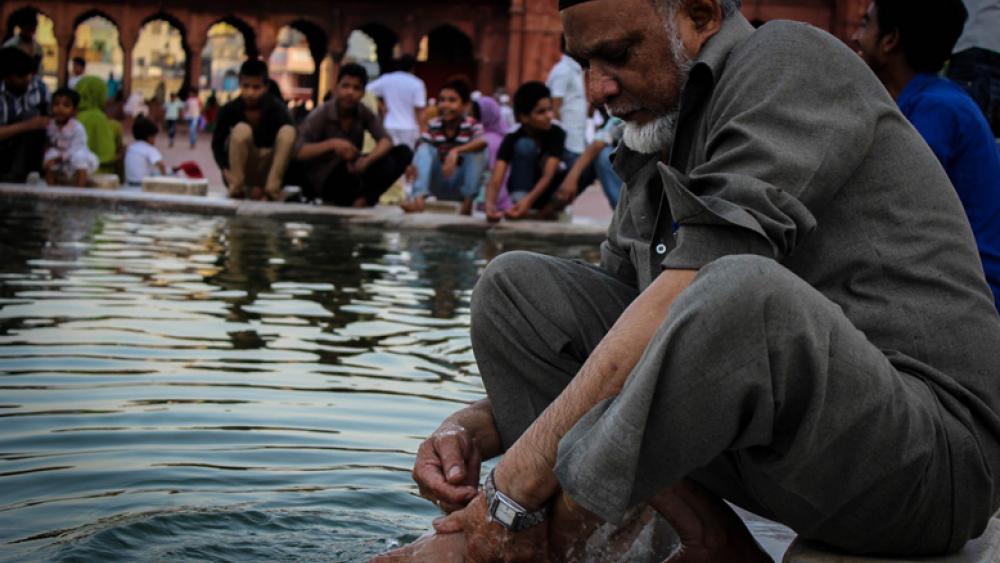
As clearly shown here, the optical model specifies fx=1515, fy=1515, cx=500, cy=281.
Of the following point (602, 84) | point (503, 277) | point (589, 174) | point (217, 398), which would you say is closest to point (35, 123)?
point (589, 174)

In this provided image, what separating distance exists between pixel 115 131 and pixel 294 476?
12.8 meters

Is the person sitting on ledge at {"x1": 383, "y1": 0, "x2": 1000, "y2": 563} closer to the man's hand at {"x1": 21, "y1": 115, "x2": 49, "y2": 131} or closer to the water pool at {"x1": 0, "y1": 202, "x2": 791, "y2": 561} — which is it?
the water pool at {"x1": 0, "y1": 202, "x2": 791, "y2": 561}

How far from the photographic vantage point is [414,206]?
1239 centimetres

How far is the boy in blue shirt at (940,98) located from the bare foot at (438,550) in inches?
77.0

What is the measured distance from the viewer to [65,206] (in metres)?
12.0

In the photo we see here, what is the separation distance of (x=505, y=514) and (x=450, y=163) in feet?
33.8

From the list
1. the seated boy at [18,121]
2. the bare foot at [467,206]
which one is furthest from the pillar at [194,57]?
the bare foot at [467,206]

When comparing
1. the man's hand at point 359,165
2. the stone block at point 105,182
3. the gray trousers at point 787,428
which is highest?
the gray trousers at point 787,428

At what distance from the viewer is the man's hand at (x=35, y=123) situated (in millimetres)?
13367

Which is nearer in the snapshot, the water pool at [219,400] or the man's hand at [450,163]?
the water pool at [219,400]

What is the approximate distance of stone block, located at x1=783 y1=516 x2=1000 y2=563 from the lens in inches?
94.9

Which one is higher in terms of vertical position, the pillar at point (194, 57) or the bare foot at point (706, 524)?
the bare foot at point (706, 524)

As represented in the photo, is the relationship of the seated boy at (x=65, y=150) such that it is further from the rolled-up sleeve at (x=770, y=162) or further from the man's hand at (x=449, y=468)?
the rolled-up sleeve at (x=770, y=162)

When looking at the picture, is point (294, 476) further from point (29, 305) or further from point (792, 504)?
point (29, 305)
